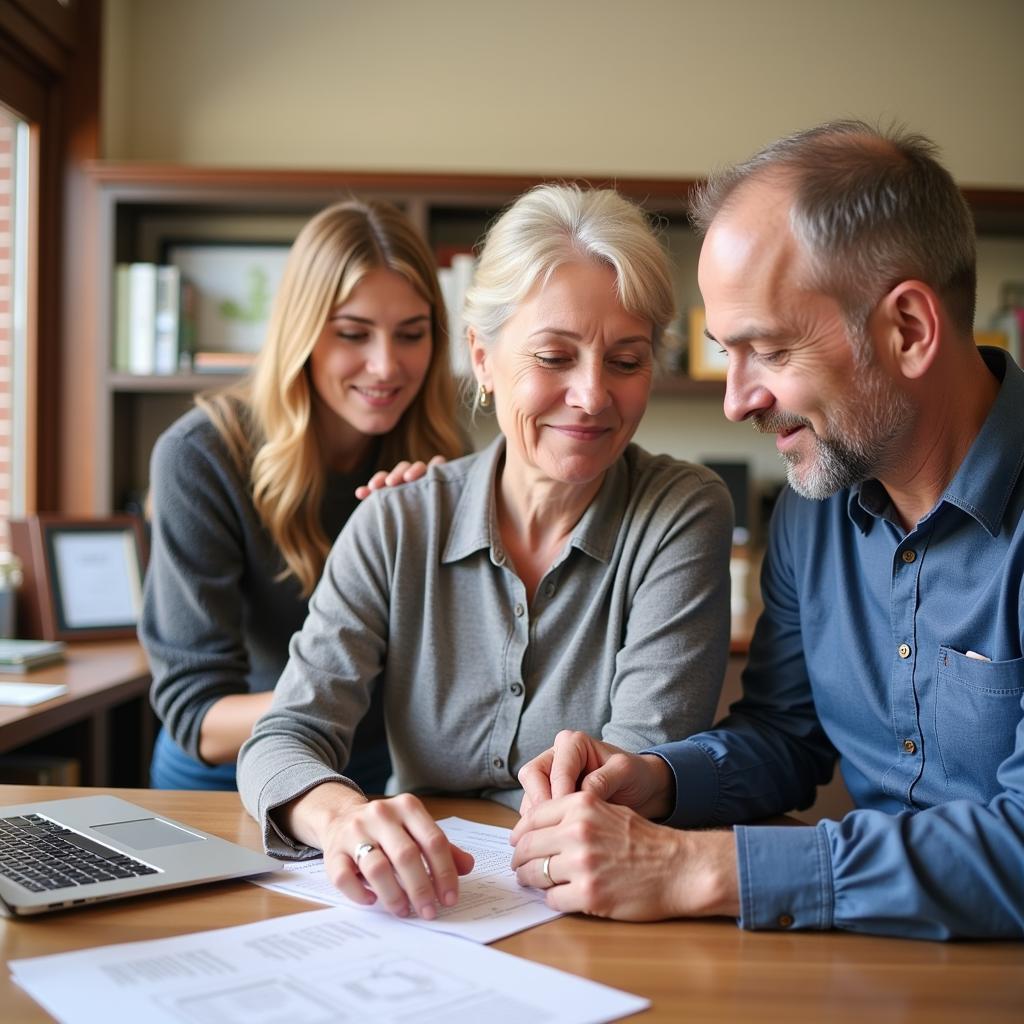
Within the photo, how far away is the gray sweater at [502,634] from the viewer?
1441 millimetres

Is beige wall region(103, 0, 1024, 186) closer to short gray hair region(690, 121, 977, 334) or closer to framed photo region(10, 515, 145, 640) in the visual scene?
framed photo region(10, 515, 145, 640)

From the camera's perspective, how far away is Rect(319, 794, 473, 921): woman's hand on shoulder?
3.41 feet

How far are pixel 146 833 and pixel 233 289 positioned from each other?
2700 millimetres

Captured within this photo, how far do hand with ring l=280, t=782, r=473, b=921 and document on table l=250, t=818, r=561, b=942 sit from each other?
0.05ft

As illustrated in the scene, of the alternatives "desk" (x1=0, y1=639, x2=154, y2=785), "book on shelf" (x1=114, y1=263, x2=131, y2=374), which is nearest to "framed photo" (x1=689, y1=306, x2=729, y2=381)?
"book on shelf" (x1=114, y1=263, x2=131, y2=374)

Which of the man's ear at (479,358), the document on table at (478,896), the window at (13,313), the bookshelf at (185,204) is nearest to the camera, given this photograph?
the document on table at (478,896)

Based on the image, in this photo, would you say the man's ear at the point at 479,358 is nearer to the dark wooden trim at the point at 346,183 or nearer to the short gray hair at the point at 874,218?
the short gray hair at the point at 874,218

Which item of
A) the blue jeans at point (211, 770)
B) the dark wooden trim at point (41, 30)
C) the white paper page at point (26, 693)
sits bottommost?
the blue jeans at point (211, 770)

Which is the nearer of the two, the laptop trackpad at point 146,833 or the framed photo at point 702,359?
the laptop trackpad at point 146,833

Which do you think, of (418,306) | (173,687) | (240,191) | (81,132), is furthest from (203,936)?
(81,132)

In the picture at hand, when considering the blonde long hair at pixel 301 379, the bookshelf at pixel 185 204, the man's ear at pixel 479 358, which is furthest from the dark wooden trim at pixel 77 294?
the man's ear at pixel 479 358

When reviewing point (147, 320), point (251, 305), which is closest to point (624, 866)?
point (147, 320)

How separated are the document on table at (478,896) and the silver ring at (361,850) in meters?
0.04

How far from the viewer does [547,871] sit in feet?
3.57
